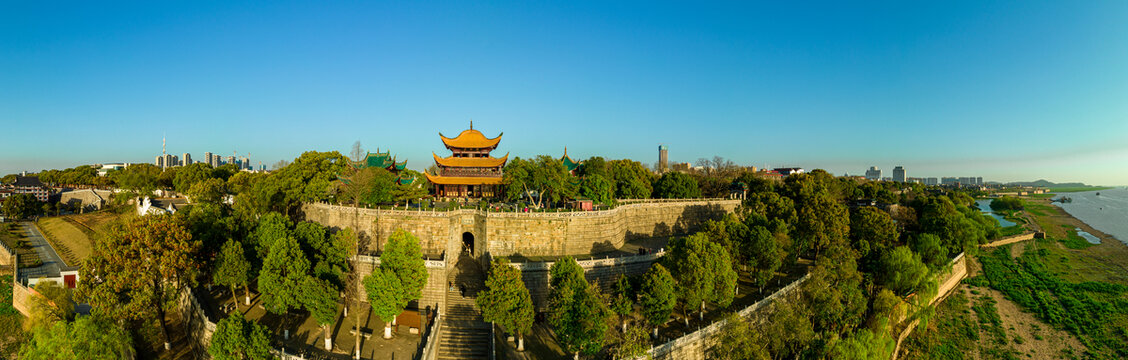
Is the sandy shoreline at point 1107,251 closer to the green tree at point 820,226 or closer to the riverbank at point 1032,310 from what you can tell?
the riverbank at point 1032,310

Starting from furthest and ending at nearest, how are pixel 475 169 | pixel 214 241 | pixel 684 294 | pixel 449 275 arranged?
pixel 475 169, pixel 449 275, pixel 214 241, pixel 684 294

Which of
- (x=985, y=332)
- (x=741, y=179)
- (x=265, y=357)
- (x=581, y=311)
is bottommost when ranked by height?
(x=985, y=332)

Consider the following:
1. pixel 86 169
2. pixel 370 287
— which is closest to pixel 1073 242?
pixel 370 287

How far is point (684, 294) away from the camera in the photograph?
19.3 m

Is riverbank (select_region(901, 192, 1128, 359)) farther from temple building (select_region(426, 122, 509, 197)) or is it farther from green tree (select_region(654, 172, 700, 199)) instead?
temple building (select_region(426, 122, 509, 197))

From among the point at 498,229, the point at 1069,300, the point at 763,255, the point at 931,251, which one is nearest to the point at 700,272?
the point at 763,255

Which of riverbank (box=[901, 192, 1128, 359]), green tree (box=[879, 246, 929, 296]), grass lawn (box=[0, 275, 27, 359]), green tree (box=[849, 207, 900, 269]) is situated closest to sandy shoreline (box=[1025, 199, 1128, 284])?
riverbank (box=[901, 192, 1128, 359])

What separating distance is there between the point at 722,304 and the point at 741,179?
37.9m

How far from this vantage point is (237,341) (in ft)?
49.1

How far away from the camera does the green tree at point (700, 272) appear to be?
1934 centimetres

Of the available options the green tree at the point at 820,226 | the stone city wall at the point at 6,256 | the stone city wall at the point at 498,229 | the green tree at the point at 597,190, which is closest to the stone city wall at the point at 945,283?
the green tree at the point at 820,226

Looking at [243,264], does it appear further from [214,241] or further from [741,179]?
[741,179]

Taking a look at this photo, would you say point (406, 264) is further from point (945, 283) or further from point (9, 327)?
point (945, 283)

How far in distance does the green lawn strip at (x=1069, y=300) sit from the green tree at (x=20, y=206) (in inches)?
3370
